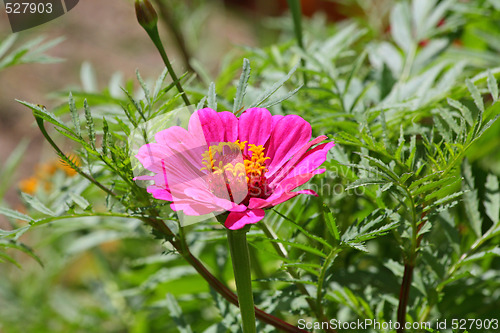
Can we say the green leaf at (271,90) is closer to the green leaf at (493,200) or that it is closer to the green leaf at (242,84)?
the green leaf at (242,84)

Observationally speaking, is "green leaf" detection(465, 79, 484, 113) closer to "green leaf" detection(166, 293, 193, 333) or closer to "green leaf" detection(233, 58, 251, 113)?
"green leaf" detection(233, 58, 251, 113)

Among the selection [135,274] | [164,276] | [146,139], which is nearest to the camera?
[146,139]

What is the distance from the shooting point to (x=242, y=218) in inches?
10.8

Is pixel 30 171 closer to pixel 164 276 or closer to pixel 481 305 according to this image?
pixel 164 276

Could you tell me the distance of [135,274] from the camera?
0.69 meters

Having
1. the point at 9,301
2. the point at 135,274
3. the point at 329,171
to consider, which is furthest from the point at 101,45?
the point at 329,171

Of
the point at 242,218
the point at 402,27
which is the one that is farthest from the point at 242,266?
the point at 402,27

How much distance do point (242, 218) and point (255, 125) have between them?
3.0 inches

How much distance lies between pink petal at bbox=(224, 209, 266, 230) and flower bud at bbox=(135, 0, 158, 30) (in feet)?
0.44

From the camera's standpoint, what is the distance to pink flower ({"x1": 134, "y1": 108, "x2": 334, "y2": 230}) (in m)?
0.31

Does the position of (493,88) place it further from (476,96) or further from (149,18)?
(149,18)

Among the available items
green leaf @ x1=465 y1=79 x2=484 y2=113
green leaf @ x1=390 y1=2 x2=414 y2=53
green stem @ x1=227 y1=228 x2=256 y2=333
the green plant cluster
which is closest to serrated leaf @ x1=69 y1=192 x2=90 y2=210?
the green plant cluster

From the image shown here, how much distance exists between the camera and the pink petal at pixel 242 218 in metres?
0.27

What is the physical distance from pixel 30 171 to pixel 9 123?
0.20 m
